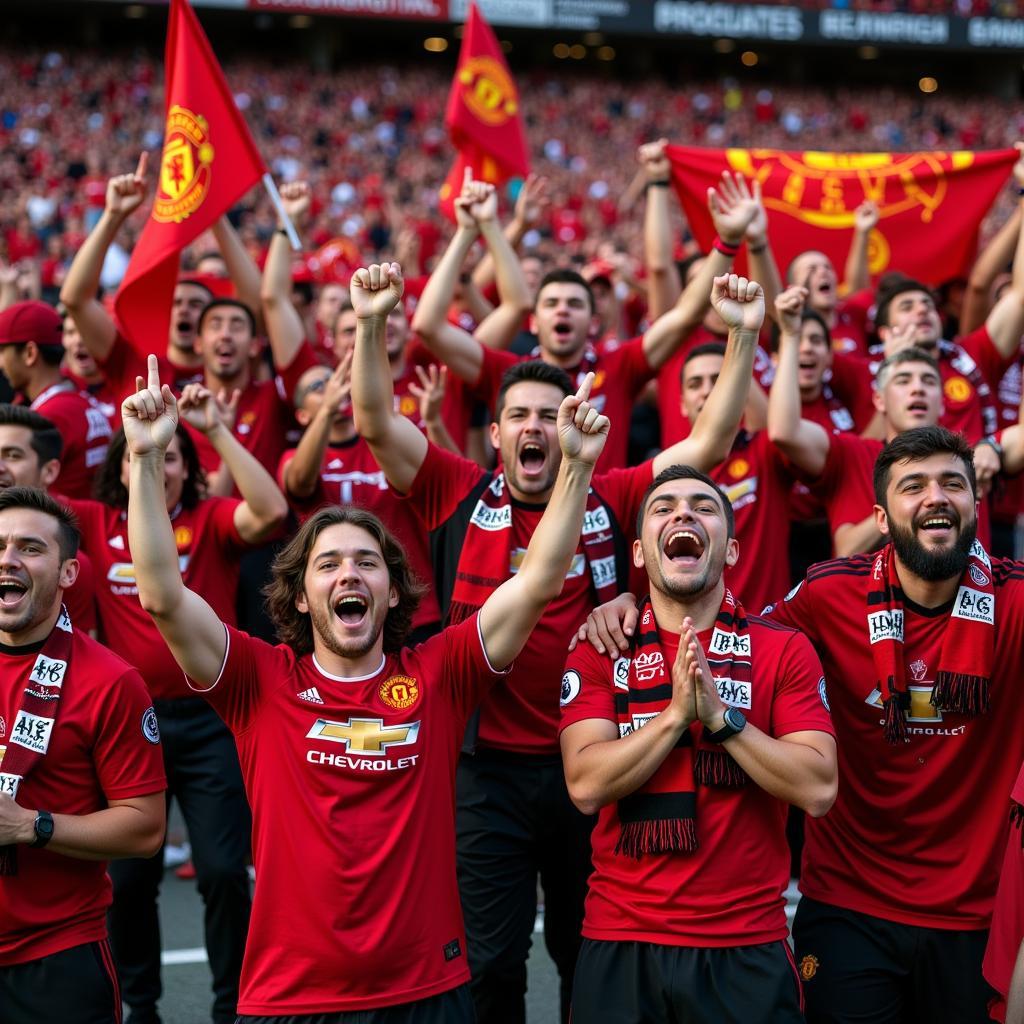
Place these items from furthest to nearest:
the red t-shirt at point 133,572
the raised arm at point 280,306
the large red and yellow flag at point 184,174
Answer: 1. the raised arm at point 280,306
2. the large red and yellow flag at point 184,174
3. the red t-shirt at point 133,572

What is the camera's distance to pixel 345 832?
144 inches

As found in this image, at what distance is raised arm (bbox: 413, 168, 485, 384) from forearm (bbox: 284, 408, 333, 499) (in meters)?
0.58

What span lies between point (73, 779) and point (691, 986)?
1.75 meters

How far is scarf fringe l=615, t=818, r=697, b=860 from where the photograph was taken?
367cm

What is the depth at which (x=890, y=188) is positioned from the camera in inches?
353

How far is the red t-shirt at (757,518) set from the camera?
18.7 feet

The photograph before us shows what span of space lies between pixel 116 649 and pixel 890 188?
5919 mm

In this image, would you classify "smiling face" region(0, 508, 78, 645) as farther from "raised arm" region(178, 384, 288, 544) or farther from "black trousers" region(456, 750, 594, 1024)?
"black trousers" region(456, 750, 594, 1024)

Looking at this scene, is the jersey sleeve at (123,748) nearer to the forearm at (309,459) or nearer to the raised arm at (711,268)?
the forearm at (309,459)

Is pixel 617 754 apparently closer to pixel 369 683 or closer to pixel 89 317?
pixel 369 683

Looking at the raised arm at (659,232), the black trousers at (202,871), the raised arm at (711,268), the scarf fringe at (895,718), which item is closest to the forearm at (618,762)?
the scarf fringe at (895,718)

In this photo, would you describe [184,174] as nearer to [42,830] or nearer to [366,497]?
[366,497]

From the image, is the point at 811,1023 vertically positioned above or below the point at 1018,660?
below

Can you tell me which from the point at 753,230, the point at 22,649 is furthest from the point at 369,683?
the point at 753,230
